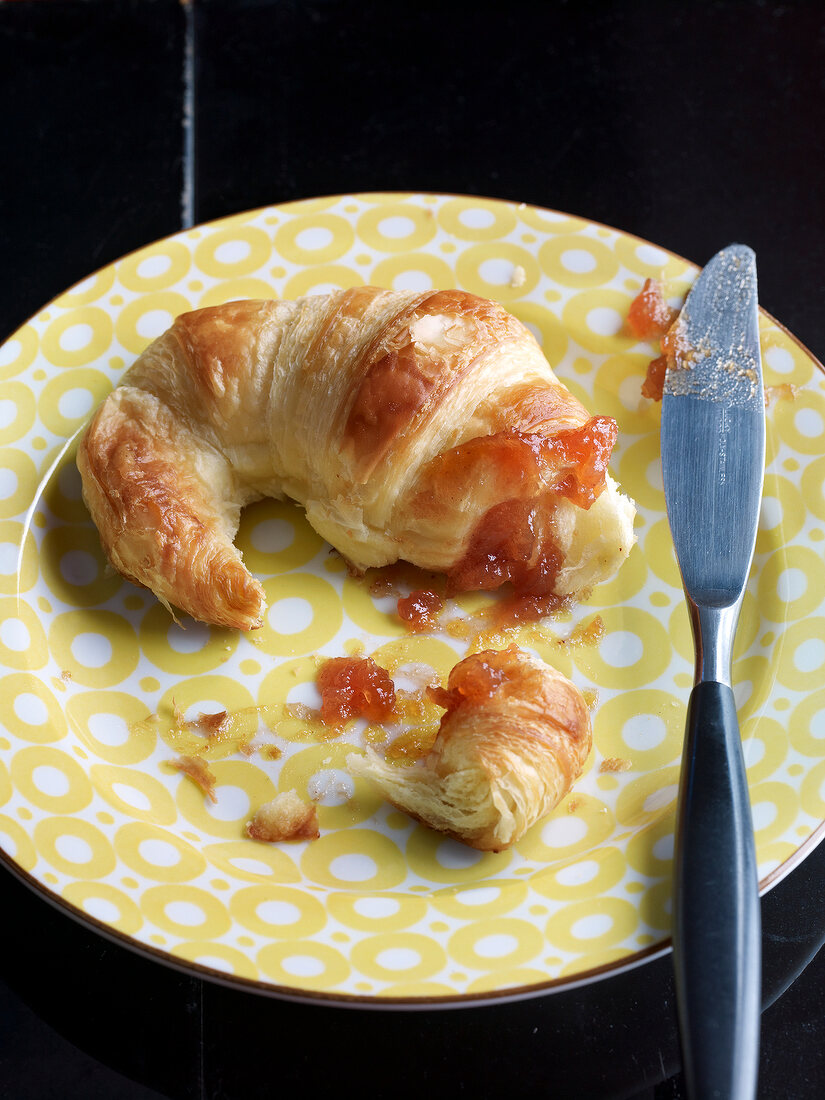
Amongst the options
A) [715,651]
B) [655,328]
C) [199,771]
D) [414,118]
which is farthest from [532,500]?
[414,118]

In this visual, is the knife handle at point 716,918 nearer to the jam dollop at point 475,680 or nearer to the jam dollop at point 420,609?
the jam dollop at point 475,680

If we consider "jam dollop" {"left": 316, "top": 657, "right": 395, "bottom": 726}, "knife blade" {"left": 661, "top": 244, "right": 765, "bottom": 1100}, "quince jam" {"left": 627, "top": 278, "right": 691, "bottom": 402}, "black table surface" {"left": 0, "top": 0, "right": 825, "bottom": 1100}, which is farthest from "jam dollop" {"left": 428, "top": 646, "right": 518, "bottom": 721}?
"black table surface" {"left": 0, "top": 0, "right": 825, "bottom": 1100}

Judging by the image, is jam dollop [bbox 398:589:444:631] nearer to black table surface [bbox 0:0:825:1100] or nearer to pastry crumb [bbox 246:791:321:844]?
pastry crumb [bbox 246:791:321:844]

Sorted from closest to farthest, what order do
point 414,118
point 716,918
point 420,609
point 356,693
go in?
point 716,918
point 356,693
point 420,609
point 414,118

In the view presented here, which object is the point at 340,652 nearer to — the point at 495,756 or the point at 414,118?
the point at 495,756

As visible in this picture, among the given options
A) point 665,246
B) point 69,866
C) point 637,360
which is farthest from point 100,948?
point 665,246

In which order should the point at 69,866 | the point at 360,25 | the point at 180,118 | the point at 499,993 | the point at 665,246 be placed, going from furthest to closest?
the point at 360,25, the point at 180,118, the point at 665,246, the point at 69,866, the point at 499,993

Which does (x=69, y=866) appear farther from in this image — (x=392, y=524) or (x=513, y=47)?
(x=513, y=47)
